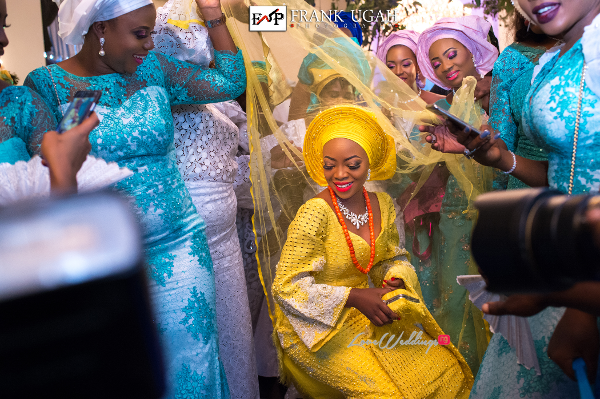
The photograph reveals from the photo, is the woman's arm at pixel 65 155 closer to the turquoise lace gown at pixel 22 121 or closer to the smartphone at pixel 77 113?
the smartphone at pixel 77 113

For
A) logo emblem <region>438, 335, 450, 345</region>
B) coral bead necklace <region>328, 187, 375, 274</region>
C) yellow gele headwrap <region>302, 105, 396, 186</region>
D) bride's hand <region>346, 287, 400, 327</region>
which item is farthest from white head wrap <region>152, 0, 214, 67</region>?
logo emblem <region>438, 335, 450, 345</region>

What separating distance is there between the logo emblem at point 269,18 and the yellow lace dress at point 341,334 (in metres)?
0.77

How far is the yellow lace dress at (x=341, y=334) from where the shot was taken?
181cm

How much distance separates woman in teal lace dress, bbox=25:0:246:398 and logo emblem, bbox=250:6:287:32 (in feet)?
1.53

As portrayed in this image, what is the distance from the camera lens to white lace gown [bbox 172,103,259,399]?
2.29 metres

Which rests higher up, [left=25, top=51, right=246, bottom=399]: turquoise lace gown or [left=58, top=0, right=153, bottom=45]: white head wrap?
[left=58, top=0, right=153, bottom=45]: white head wrap

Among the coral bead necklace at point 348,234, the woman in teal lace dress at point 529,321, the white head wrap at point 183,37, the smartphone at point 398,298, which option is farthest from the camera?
the white head wrap at point 183,37

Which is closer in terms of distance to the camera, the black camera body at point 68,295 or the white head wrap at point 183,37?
the black camera body at point 68,295

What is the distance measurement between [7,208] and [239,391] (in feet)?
6.25

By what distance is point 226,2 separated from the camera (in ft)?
7.02

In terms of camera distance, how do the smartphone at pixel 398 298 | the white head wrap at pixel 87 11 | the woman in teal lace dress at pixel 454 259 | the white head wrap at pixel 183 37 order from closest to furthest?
the white head wrap at pixel 87 11
the smartphone at pixel 398 298
the white head wrap at pixel 183 37
the woman in teal lace dress at pixel 454 259

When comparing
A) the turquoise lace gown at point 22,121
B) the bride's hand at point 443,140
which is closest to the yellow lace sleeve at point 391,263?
the bride's hand at point 443,140

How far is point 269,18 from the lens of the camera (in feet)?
6.92

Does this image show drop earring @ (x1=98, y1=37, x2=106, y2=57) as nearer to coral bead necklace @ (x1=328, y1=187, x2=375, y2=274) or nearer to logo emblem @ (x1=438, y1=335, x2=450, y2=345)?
coral bead necklace @ (x1=328, y1=187, x2=375, y2=274)
